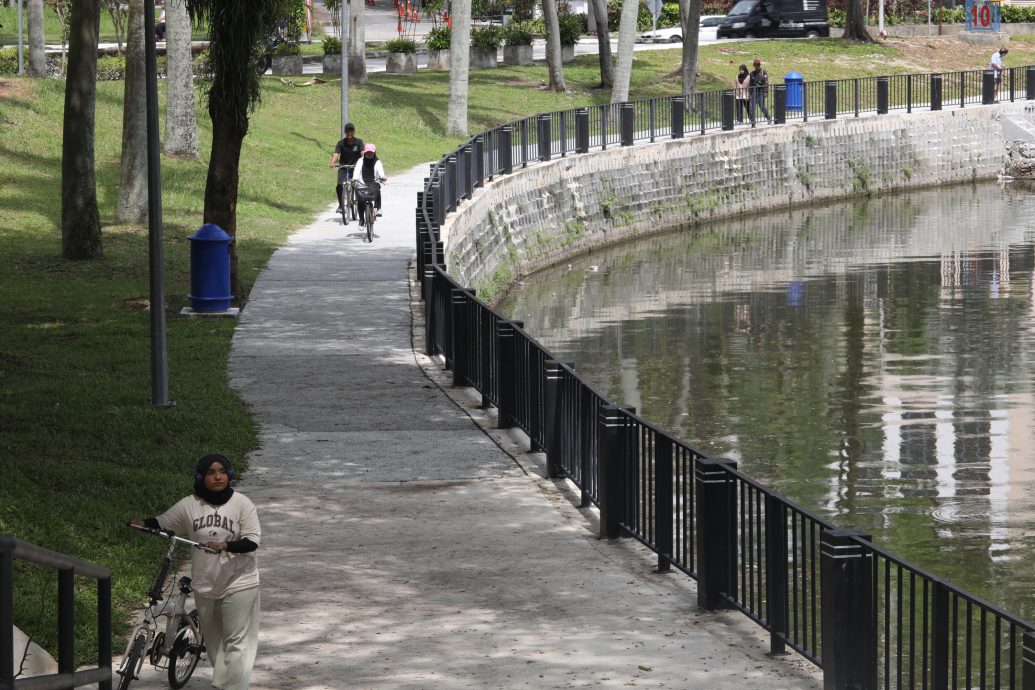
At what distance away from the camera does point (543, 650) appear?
9094 mm

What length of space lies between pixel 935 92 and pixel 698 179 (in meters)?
11.4

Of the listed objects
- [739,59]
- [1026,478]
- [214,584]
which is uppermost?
[739,59]

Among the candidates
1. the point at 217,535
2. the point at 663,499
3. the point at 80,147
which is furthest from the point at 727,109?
the point at 217,535

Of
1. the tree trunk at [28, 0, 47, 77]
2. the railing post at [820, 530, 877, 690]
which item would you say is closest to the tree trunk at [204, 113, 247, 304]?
the railing post at [820, 530, 877, 690]

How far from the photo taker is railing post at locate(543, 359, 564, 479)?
1334cm

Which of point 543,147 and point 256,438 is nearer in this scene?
point 256,438

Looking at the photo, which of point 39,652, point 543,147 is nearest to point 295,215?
point 543,147

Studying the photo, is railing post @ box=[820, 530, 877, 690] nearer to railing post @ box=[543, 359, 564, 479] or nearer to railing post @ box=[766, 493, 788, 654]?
railing post @ box=[766, 493, 788, 654]

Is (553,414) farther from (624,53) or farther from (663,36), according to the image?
(663,36)

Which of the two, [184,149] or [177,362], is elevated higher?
[184,149]

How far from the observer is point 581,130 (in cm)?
3641

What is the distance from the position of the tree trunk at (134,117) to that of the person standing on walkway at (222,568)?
19862 millimetres

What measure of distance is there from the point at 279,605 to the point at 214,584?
1.62 m

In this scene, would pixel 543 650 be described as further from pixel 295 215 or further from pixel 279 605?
pixel 295 215
